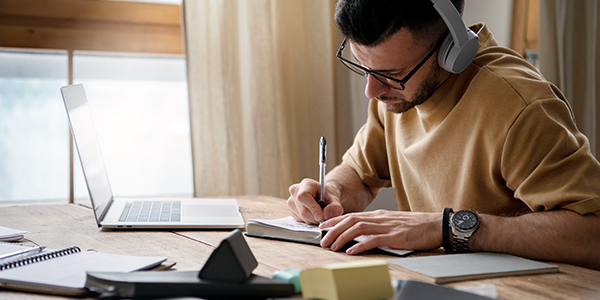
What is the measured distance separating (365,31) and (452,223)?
19.6 inches

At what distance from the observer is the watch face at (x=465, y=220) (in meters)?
0.92

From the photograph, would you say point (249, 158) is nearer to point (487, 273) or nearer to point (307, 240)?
point (307, 240)

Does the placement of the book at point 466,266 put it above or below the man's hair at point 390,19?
below

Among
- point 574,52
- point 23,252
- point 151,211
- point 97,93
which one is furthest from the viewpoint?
point 574,52

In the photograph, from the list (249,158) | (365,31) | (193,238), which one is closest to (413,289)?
(193,238)

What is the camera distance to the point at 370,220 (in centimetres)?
99

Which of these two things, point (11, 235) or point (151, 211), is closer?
point (11, 235)

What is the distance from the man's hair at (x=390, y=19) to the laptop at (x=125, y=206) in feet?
1.81

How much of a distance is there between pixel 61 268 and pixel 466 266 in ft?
2.06

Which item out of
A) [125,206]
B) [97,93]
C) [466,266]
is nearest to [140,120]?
[97,93]

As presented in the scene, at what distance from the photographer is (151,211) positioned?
1.31 meters

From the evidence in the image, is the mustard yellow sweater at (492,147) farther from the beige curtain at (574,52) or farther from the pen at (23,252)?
the beige curtain at (574,52)

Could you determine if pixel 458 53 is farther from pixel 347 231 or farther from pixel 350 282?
pixel 350 282

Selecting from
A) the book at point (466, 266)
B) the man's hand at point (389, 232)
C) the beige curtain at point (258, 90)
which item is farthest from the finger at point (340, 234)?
the beige curtain at point (258, 90)
